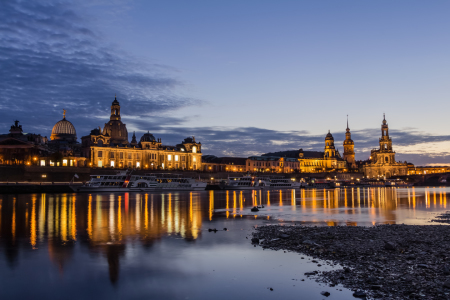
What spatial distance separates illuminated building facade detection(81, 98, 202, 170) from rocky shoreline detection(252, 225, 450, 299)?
126 m

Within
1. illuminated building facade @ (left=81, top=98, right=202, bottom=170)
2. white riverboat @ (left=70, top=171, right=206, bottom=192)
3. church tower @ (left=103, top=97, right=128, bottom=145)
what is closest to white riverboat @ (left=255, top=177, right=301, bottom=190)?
white riverboat @ (left=70, top=171, right=206, bottom=192)

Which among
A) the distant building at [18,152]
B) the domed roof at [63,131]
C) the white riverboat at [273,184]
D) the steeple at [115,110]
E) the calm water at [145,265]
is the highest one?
the steeple at [115,110]

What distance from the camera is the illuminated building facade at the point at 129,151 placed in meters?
145

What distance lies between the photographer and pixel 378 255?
18156 millimetres

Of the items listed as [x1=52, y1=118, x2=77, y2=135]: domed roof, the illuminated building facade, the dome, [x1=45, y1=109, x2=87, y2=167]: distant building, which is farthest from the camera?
[x1=52, y1=118, x2=77, y2=135]: domed roof

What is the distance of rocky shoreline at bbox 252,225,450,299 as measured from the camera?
13.5 metres

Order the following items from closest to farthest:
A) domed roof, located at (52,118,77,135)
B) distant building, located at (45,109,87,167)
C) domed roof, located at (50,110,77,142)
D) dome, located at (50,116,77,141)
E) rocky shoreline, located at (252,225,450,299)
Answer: rocky shoreline, located at (252,225,450,299)
distant building, located at (45,109,87,167)
domed roof, located at (50,110,77,142)
dome, located at (50,116,77,141)
domed roof, located at (52,118,77,135)

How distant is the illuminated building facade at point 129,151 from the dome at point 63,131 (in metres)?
6.93

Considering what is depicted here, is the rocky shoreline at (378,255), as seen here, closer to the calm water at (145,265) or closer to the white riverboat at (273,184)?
the calm water at (145,265)

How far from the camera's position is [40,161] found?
123188 millimetres

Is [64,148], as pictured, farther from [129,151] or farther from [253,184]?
[253,184]

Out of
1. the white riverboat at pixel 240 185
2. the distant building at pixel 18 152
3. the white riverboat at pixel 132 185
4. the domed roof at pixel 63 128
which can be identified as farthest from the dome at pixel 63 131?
the white riverboat at pixel 240 185

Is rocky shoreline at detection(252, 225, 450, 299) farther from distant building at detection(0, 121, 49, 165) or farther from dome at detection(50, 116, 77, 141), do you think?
dome at detection(50, 116, 77, 141)

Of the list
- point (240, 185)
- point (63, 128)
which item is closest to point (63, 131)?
point (63, 128)
